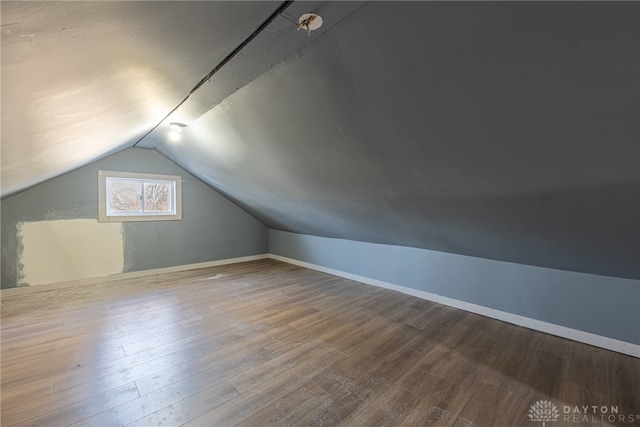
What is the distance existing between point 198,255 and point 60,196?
6.54 ft

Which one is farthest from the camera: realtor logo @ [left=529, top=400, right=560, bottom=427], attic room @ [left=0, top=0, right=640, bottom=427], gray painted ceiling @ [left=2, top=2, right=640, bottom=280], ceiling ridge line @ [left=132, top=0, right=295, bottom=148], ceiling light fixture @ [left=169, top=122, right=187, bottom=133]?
ceiling light fixture @ [left=169, top=122, right=187, bottom=133]

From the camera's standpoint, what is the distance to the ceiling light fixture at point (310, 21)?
45.6 inches

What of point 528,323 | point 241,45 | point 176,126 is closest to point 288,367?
point 241,45

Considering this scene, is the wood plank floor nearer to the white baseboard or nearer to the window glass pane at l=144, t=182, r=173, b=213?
the white baseboard

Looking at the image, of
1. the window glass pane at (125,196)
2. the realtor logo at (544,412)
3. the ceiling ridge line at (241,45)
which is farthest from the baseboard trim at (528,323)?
the window glass pane at (125,196)

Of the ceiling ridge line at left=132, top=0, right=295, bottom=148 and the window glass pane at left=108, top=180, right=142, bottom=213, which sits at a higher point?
the ceiling ridge line at left=132, top=0, right=295, bottom=148

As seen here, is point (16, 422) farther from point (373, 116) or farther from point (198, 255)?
point (198, 255)

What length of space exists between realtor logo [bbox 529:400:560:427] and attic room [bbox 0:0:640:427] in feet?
0.04

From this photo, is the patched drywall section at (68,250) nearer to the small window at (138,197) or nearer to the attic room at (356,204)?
the attic room at (356,204)

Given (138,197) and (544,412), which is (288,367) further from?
(138,197)

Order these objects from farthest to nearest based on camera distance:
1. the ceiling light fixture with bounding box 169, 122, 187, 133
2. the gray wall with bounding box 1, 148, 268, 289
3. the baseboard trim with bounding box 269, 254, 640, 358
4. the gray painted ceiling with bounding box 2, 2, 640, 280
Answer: the gray wall with bounding box 1, 148, 268, 289 → the ceiling light fixture with bounding box 169, 122, 187, 133 → the baseboard trim with bounding box 269, 254, 640, 358 → the gray painted ceiling with bounding box 2, 2, 640, 280

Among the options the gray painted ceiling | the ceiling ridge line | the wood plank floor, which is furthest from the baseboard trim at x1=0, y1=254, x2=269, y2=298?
the ceiling ridge line

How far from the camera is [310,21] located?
3.91 feet

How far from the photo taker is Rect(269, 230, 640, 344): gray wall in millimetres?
2137
